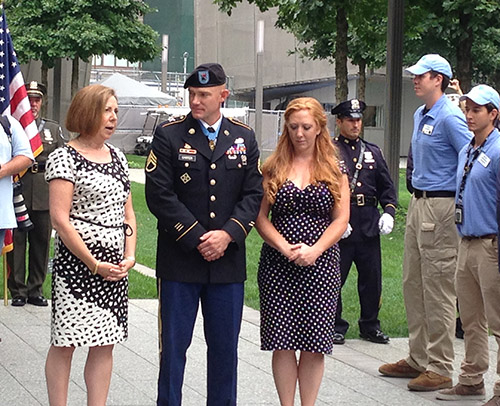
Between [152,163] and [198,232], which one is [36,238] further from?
[198,232]

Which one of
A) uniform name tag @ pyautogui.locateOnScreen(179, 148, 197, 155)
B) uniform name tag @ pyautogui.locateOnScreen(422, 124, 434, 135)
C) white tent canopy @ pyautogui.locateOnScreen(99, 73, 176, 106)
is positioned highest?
white tent canopy @ pyautogui.locateOnScreen(99, 73, 176, 106)

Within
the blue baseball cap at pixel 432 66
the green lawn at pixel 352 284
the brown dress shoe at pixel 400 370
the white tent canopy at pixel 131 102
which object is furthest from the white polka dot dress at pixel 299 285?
the white tent canopy at pixel 131 102

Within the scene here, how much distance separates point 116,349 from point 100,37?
2878 centimetres

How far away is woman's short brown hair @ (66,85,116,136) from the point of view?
234 inches

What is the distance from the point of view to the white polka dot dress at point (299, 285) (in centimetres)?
632

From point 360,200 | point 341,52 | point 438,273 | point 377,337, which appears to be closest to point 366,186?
point 360,200

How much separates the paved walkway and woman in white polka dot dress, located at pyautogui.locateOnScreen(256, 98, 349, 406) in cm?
82

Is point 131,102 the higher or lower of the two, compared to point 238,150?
higher

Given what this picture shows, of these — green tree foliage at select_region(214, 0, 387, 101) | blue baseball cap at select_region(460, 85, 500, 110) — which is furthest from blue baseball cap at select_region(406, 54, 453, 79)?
green tree foliage at select_region(214, 0, 387, 101)

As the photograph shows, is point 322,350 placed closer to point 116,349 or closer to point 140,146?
point 116,349

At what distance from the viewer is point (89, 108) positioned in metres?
5.94

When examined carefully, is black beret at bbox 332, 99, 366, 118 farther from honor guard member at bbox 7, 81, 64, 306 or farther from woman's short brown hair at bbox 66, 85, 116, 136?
woman's short brown hair at bbox 66, 85, 116, 136

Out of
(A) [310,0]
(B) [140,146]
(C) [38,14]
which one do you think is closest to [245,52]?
(B) [140,146]

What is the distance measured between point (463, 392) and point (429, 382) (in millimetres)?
283
